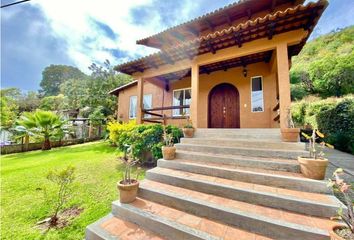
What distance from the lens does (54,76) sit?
42.5 m

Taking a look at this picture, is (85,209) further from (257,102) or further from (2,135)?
(2,135)

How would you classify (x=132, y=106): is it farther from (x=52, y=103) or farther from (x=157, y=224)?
(x=52, y=103)

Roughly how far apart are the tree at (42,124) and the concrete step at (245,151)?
432 inches

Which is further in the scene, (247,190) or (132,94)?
(132,94)

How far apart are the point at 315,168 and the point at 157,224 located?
2.80 m

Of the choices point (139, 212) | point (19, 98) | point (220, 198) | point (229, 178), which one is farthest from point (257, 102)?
point (19, 98)

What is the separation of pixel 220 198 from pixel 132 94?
37.2 ft

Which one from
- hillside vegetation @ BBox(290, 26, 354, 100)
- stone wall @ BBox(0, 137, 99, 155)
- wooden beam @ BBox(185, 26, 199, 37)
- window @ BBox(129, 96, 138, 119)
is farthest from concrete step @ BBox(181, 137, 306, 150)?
hillside vegetation @ BBox(290, 26, 354, 100)

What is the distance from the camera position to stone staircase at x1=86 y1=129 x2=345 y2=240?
2.20 m

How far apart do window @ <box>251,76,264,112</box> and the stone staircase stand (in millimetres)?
3946

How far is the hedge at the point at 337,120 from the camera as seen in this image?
26.4ft

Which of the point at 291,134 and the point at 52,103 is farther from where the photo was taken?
the point at 52,103

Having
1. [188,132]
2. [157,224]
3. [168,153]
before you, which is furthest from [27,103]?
A: [157,224]

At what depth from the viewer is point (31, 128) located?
1119 centimetres
